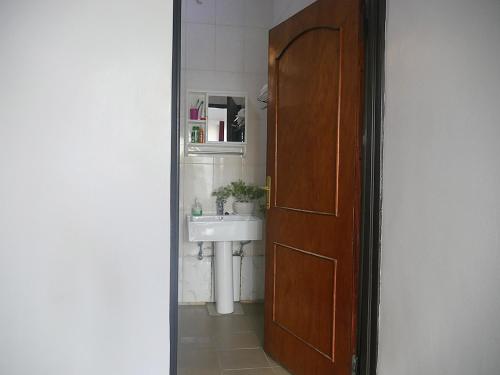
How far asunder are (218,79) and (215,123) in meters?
0.41

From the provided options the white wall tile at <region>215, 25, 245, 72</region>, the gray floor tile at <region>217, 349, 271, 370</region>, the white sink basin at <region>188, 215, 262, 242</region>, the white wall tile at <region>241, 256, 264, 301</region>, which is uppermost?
the white wall tile at <region>215, 25, 245, 72</region>

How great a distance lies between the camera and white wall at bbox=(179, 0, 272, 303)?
335 centimetres

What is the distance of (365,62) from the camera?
1847mm

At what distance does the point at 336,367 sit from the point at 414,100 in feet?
4.33

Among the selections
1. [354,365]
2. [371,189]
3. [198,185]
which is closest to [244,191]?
[198,185]

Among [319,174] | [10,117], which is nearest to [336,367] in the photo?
[319,174]

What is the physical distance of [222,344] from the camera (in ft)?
8.61

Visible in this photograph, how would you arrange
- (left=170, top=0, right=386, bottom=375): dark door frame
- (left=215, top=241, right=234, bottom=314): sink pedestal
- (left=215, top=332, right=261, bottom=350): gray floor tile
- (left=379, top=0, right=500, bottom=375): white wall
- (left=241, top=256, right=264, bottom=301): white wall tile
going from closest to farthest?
(left=379, top=0, right=500, bottom=375): white wall, (left=170, top=0, right=386, bottom=375): dark door frame, (left=215, top=332, right=261, bottom=350): gray floor tile, (left=215, top=241, right=234, bottom=314): sink pedestal, (left=241, top=256, right=264, bottom=301): white wall tile

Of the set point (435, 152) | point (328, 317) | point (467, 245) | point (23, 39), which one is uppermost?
point (23, 39)

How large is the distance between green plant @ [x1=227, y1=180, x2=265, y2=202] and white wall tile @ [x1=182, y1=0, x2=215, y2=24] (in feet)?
4.72

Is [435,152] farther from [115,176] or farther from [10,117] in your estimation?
[10,117]

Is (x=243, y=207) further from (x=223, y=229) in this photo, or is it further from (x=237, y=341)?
(x=237, y=341)

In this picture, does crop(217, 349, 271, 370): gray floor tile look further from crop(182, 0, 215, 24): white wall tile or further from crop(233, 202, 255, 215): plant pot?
crop(182, 0, 215, 24): white wall tile

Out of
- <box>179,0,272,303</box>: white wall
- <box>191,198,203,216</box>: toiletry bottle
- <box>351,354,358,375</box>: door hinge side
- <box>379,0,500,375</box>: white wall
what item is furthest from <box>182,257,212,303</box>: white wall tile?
<box>379,0,500,375</box>: white wall
